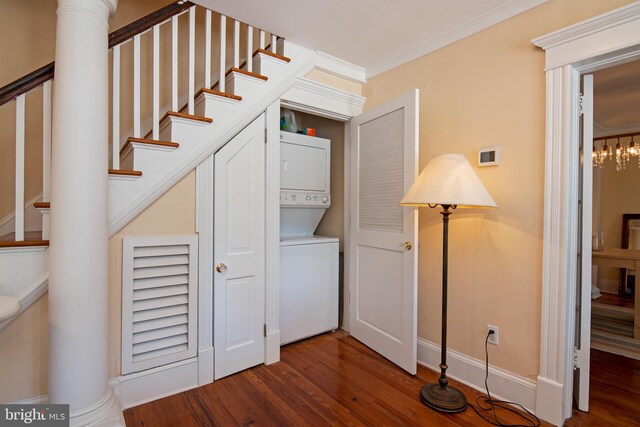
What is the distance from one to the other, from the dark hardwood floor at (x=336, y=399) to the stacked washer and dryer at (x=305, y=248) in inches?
15.4

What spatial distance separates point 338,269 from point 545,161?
5.99 ft

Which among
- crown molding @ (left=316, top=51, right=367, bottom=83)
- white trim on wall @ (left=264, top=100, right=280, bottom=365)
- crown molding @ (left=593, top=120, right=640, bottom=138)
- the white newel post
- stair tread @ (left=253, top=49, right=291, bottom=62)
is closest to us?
the white newel post

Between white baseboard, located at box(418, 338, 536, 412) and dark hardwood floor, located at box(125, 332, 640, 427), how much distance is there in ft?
0.23

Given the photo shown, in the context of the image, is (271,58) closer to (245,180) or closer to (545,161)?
(245,180)

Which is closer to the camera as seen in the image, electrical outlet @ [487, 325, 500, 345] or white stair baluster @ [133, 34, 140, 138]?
white stair baluster @ [133, 34, 140, 138]

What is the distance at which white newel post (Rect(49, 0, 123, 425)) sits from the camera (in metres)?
1.37

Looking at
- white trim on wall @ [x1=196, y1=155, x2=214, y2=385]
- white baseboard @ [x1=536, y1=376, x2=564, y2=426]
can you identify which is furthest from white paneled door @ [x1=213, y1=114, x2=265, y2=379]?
white baseboard @ [x1=536, y1=376, x2=564, y2=426]

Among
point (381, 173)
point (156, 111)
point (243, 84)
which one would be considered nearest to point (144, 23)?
point (156, 111)

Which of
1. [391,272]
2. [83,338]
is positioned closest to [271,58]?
[391,272]

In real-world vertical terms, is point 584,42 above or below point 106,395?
above

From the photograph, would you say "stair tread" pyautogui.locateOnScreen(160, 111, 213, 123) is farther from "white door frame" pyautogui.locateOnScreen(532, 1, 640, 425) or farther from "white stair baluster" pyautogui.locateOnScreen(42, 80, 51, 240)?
"white door frame" pyautogui.locateOnScreen(532, 1, 640, 425)

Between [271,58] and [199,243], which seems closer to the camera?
[199,243]

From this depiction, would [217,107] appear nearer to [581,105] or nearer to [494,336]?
[581,105]

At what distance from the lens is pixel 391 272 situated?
7.74 ft
